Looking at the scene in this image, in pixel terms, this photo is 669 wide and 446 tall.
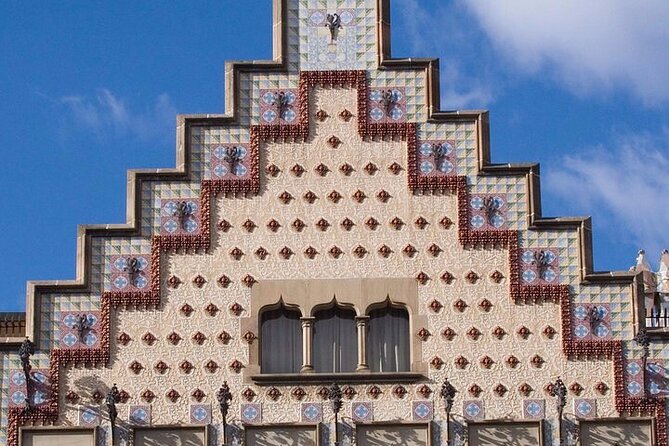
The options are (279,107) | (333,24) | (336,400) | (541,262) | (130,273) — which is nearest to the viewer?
(336,400)

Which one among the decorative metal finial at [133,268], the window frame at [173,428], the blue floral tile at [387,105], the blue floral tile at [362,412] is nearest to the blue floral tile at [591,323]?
the blue floral tile at [362,412]

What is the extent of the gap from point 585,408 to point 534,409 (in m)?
0.93

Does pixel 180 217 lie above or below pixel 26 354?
above

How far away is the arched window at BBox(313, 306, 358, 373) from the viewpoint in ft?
128

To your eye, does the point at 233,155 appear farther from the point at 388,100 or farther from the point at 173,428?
the point at 173,428

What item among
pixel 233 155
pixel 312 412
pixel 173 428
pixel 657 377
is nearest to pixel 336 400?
pixel 312 412

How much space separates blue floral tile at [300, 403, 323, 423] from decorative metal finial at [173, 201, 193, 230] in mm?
4144

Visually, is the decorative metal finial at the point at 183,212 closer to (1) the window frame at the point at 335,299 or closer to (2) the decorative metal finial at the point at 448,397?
(1) the window frame at the point at 335,299

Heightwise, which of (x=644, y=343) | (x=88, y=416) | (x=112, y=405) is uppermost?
(x=644, y=343)

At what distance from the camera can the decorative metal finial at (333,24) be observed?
41.0 metres

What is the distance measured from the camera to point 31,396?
38.7 m

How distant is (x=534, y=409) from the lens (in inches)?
1521

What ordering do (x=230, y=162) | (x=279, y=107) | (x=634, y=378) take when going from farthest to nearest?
(x=279, y=107) → (x=230, y=162) → (x=634, y=378)

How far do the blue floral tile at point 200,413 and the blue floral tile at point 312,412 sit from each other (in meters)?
1.69
